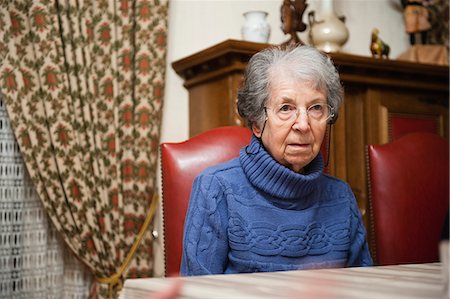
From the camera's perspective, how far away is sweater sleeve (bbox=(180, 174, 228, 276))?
1369mm

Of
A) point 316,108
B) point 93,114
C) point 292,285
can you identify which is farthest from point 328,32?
point 292,285

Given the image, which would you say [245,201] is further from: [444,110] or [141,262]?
[444,110]

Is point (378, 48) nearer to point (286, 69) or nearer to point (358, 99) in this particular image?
point (358, 99)

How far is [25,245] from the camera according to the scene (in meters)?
2.38

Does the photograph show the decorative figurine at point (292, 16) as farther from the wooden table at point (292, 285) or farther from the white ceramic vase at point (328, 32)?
the wooden table at point (292, 285)

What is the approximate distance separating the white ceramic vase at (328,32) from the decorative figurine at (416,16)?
626 millimetres

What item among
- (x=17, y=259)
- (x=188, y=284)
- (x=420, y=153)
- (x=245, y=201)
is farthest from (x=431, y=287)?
(x=17, y=259)

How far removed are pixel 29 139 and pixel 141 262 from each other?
679 mm

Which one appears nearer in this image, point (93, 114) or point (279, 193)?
point (279, 193)

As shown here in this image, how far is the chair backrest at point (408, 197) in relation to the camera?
5.57 ft

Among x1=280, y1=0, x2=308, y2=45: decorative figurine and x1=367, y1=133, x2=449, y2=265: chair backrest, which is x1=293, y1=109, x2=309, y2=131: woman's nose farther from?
x1=280, y1=0, x2=308, y2=45: decorative figurine

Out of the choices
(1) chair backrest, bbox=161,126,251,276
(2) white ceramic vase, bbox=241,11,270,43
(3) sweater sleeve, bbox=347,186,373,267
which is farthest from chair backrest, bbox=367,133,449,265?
(2) white ceramic vase, bbox=241,11,270,43

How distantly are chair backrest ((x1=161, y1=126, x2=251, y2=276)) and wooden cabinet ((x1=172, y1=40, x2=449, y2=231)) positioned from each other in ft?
2.02

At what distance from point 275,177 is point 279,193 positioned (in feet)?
0.14
